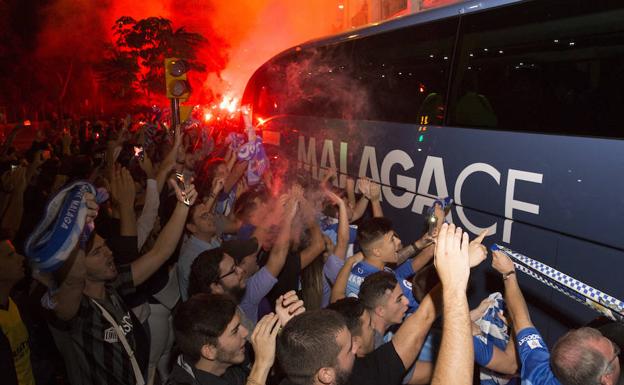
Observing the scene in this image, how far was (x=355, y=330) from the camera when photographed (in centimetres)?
305

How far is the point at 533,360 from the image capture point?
110 inches

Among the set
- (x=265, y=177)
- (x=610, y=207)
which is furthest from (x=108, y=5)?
(x=610, y=207)

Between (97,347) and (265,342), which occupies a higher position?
(265,342)

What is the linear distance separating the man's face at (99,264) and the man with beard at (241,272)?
563 millimetres

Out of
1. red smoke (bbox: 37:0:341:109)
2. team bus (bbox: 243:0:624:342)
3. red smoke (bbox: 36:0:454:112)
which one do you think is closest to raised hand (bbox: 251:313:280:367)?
team bus (bbox: 243:0:624:342)

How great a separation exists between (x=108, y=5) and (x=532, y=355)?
74.2ft

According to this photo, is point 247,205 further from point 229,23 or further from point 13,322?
point 229,23

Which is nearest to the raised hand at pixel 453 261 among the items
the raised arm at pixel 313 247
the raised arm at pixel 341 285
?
the raised arm at pixel 341 285

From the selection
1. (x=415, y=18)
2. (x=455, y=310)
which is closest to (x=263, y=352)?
(x=455, y=310)

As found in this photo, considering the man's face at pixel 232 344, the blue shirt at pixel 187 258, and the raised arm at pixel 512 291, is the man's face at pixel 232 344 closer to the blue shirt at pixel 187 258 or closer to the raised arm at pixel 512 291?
the raised arm at pixel 512 291

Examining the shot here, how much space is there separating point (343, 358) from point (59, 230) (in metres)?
1.73

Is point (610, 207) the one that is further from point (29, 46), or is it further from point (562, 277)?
point (29, 46)

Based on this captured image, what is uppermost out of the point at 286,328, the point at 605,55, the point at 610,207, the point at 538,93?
the point at 605,55

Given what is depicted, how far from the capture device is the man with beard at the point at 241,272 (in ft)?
11.9
